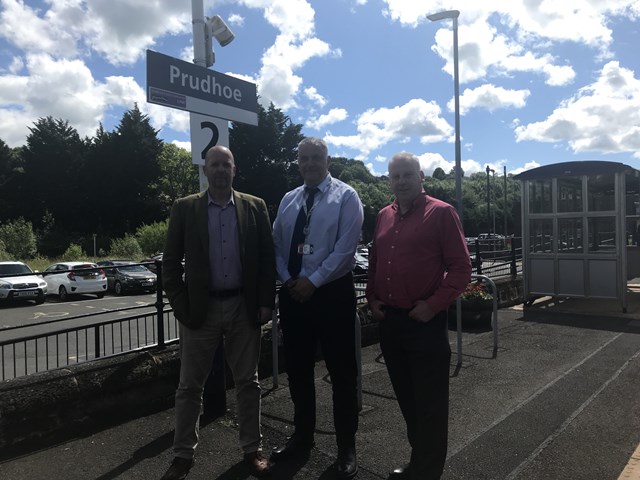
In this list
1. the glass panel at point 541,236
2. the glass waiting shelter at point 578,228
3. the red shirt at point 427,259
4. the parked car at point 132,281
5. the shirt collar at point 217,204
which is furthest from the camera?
the parked car at point 132,281

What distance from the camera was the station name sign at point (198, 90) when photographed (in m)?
3.88

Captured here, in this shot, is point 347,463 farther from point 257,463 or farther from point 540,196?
point 540,196

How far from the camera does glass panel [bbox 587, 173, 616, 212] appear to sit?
29.2 feet

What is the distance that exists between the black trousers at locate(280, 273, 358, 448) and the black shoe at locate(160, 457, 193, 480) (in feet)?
2.72

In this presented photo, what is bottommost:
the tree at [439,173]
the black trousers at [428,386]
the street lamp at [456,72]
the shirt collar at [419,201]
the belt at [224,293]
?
the black trousers at [428,386]

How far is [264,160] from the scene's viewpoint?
149 feet

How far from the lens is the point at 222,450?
3389 millimetres

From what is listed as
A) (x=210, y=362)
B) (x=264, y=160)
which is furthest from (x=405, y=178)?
(x=264, y=160)

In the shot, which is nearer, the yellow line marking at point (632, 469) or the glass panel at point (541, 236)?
the yellow line marking at point (632, 469)

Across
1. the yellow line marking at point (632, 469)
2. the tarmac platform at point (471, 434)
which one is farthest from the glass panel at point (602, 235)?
the yellow line marking at point (632, 469)

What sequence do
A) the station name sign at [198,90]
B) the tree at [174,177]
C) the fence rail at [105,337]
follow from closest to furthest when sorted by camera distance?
the station name sign at [198,90] < the fence rail at [105,337] < the tree at [174,177]

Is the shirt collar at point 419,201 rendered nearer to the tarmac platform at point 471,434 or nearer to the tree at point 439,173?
the tarmac platform at point 471,434

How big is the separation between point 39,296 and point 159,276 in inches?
561

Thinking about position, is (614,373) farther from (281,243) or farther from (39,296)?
(39,296)
